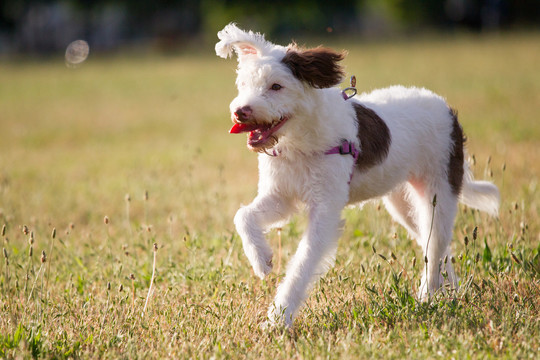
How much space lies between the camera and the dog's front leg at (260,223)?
3.88 meters

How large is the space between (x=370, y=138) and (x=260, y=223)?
95cm

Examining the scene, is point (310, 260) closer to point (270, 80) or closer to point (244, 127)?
point (244, 127)

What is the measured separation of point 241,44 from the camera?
13.0 ft

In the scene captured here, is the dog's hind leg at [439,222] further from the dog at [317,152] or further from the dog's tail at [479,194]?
the dog's tail at [479,194]

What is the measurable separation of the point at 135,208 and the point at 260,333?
4295 mm

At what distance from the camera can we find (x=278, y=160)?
4.06 metres

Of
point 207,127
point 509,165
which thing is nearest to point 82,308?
point 509,165

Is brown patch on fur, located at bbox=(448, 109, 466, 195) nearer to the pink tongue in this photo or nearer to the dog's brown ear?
the dog's brown ear

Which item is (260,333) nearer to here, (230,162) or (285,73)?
(285,73)

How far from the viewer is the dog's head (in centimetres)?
369

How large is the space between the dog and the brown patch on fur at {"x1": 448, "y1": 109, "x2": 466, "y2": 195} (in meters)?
0.01

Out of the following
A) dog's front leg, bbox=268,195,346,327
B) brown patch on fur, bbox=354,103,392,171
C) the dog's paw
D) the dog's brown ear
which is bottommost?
the dog's paw

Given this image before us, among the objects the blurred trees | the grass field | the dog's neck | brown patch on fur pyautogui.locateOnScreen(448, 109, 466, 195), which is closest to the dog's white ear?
the dog's neck

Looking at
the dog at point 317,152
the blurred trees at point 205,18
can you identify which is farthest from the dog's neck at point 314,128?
the blurred trees at point 205,18
